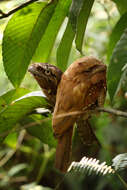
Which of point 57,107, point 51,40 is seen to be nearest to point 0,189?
point 51,40

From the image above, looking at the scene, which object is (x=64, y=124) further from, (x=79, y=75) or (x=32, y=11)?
(x=32, y=11)

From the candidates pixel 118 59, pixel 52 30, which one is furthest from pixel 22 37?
pixel 118 59

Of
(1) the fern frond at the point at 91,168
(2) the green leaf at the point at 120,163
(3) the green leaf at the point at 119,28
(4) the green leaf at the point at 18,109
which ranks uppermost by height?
(3) the green leaf at the point at 119,28

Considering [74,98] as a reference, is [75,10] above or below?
above

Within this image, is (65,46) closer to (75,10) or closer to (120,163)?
(75,10)

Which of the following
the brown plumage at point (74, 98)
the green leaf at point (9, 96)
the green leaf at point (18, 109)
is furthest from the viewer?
the green leaf at point (9, 96)

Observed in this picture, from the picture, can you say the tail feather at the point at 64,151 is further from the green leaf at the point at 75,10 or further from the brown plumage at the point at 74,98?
the green leaf at the point at 75,10

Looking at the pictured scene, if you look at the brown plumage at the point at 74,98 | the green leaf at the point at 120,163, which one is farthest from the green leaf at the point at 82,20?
the green leaf at the point at 120,163
